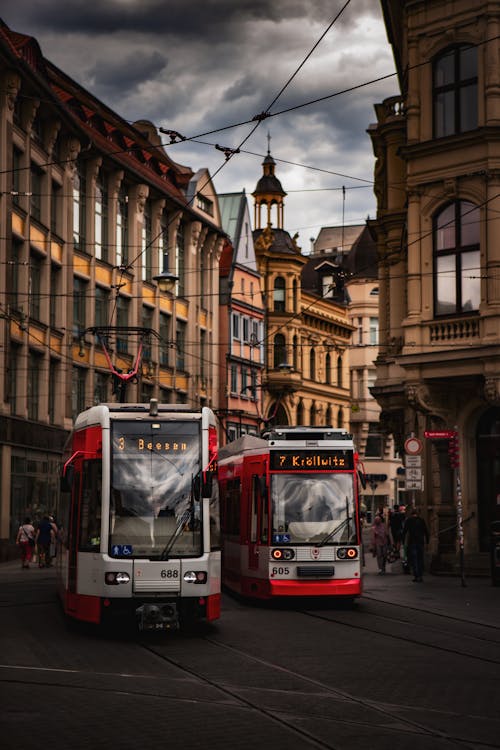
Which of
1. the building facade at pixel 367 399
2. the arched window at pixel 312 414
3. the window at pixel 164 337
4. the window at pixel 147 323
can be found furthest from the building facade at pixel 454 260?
the building facade at pixel 367 399

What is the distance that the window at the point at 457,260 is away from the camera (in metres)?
31.2

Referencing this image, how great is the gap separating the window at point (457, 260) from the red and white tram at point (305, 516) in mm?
9397

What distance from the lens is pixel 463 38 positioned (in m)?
31.9

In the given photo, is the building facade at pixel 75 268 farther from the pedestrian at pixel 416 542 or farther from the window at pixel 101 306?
the pedestrian at pixel 416 542

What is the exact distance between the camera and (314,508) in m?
22.4

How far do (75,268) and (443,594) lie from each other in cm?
2610

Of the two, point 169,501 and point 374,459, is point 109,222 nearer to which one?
point 169,501

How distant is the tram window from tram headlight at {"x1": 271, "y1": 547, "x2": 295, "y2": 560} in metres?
5.52

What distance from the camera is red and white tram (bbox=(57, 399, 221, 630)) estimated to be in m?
16.6

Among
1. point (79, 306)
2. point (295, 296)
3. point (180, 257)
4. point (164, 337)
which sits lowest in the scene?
point (79, 306)

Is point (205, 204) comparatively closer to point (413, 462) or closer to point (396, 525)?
point (396, 525)

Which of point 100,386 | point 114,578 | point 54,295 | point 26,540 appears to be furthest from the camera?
point 100,386

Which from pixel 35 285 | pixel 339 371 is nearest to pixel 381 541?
pixel 35 285

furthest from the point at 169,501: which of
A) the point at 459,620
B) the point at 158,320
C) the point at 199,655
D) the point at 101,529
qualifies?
the point at 158,320
